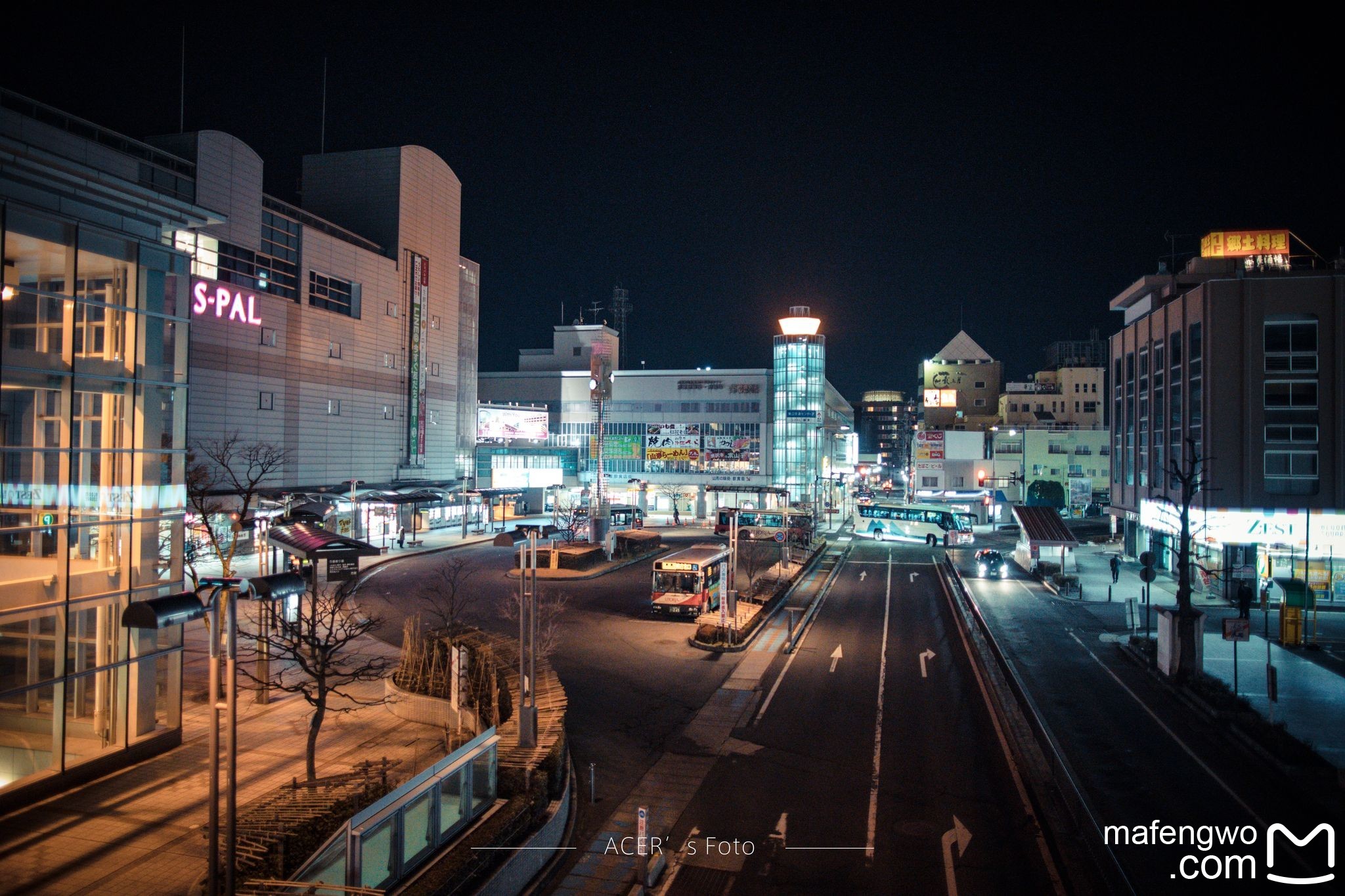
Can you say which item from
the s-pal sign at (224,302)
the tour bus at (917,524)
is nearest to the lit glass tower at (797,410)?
the tour bus at (917,524)

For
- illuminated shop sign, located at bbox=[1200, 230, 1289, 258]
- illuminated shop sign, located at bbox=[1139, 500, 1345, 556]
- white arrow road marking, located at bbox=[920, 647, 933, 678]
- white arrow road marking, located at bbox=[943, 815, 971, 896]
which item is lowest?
white arrow road marking, located at bbox=[920, 647, 933, 678]

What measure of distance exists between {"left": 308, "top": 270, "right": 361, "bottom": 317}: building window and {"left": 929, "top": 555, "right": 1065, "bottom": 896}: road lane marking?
40.9 meters

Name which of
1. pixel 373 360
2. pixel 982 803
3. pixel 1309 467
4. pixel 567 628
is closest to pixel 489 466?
pixel 373 360

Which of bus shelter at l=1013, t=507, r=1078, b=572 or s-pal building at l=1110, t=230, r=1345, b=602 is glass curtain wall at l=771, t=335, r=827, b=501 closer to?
bus shelter at l=1013, t=507, r=1078, b=572

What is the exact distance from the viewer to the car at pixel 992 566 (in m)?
45.7

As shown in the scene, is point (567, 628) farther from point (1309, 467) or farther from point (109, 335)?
point (1309, 467)

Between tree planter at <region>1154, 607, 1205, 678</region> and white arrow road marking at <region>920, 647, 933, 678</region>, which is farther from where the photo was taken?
white arrow road marking at <region>920, 647, 933, 678</region>

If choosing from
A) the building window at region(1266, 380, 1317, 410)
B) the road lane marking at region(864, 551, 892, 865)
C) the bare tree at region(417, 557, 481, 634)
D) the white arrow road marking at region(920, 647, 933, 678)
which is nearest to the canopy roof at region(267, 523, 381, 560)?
the bare tree at region(417, 557, 481, 634)

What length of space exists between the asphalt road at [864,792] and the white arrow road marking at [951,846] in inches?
1.8

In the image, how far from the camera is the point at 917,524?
6562 centimetres

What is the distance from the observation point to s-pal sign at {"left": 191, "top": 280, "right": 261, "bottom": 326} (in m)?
→ 40.0

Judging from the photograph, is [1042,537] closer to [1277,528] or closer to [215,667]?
[1277,528]

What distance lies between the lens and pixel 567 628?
30.2 metres

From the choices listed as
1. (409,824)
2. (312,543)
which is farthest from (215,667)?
(312,543)
